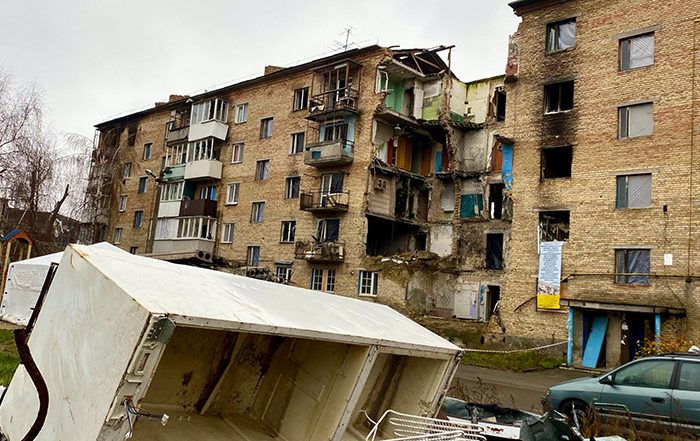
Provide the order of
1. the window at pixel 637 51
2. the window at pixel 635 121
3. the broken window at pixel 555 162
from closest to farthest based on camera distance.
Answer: the window at pixel 635 121
the window at pixel 637 51
the broken window at pixel 555 162

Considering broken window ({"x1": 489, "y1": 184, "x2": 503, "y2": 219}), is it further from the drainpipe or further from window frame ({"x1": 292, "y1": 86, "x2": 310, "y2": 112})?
window frame ({"x1": 292, "y1": 86, "x2": 310, "y2": 112})

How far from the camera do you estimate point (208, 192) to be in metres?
40.7

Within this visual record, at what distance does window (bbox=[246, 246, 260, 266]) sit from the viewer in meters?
36.1

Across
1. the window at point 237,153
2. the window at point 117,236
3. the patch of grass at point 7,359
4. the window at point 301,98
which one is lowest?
the patch of grass at point 7,359

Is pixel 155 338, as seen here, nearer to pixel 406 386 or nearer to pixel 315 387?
pixel 315 387

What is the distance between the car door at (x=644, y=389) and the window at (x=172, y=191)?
1424 inches

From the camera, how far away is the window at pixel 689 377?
8.97 m

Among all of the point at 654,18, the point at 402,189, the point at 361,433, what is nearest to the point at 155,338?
the point at 361,433

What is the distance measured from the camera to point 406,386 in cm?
671

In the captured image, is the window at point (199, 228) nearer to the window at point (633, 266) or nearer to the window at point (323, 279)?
the window at point (323, 279)

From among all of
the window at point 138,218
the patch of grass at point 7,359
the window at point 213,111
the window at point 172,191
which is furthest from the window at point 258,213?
the patch of grass at point 7,359

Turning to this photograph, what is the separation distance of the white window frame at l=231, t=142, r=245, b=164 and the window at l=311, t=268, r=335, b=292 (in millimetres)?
10806

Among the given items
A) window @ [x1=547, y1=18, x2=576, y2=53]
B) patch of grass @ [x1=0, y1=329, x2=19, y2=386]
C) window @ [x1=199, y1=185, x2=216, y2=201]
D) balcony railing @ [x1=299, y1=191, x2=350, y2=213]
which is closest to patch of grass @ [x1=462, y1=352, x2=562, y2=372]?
balcony railing @ [x1=299, y1=191, x2=350, y2=213]

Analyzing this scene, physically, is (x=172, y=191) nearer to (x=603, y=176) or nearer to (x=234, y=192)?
(x=234, y=192)
